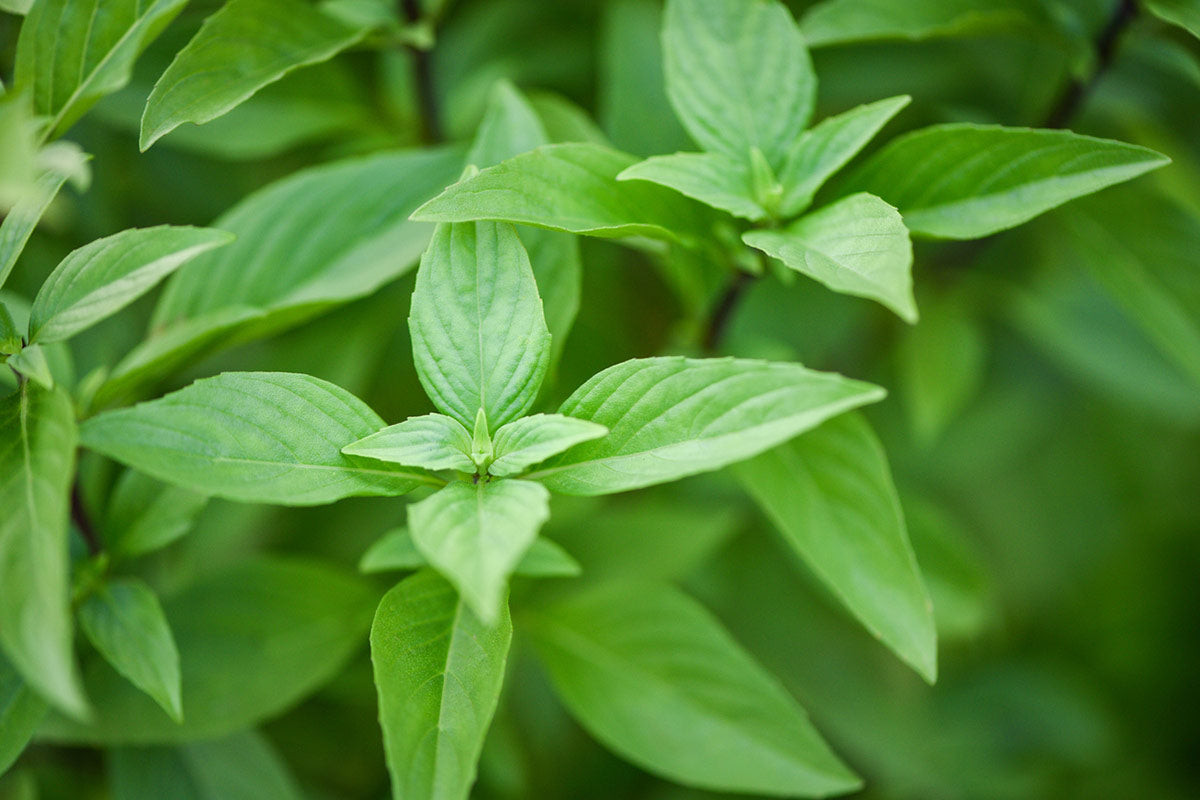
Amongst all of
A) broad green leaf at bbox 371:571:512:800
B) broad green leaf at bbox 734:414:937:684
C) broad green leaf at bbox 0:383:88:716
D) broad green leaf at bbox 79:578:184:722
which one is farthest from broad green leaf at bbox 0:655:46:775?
broad green leaf at bbox 734:414:937:684

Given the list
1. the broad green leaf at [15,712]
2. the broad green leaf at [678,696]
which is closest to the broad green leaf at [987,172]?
the broad green leaf at [678,696]

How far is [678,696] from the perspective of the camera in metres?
0.84

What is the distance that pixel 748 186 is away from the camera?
2.32 ft

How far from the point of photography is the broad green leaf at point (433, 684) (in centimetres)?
55

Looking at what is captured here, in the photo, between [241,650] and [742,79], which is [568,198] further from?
[241,650]

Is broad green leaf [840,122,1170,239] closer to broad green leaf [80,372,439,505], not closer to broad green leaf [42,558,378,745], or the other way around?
broad green leaf [80,372,439,505]

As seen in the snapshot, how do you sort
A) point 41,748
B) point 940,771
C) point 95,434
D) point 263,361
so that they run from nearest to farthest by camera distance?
point 95,434, point 41,748, point 263,361, point 940,771

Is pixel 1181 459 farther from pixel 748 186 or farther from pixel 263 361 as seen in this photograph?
pixel 263 361

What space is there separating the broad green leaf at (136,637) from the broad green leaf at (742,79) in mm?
592

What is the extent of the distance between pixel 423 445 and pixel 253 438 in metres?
0.11

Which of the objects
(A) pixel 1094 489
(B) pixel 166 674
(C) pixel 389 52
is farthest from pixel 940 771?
(C) pixel 389 52

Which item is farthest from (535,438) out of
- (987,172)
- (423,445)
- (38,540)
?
(987,172)

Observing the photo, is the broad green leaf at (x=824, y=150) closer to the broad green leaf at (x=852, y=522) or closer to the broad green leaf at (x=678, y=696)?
the broad green leaf at (x=852, y=522)

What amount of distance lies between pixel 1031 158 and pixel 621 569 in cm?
61
